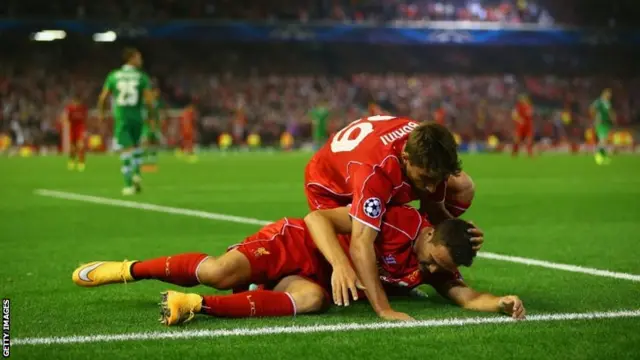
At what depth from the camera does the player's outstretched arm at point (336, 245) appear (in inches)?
210

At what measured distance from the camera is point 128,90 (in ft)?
54.5

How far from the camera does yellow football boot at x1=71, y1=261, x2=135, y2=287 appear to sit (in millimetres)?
6109

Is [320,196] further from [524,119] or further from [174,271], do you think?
[524,119]

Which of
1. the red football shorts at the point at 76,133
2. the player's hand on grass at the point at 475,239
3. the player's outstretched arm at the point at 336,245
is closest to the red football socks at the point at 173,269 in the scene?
the player's outstretched arm at the point at 336,245

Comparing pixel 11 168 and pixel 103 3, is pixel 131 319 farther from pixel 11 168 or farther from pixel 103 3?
pixel 103 3

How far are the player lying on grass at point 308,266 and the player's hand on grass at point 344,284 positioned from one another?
291mm

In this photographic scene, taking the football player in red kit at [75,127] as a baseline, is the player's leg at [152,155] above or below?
below

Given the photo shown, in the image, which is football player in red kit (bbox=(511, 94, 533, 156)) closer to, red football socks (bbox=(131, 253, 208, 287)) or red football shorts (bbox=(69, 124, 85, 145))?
red football shorts (bbox=(69, 124, 85, 145))

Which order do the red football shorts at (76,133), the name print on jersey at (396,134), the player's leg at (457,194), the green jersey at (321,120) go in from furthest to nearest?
the green jersey at (321,120) → the red football shorts at (76,133) → the player's leg at (457,194) → the name print on jersey at (396,134)

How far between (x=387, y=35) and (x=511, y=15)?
316 inches

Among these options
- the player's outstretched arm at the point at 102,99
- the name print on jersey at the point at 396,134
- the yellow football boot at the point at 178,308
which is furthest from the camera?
the player's outstretched arm at the point at 102,99

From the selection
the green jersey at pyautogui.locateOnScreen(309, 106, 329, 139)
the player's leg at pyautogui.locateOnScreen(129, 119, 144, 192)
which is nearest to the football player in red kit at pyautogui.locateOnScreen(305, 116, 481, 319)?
the player's leg at pyautogui.locateOnScreen(129, 119, 144, 192)

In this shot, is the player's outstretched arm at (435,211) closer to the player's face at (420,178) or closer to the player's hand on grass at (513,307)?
the player's face at (420,178)

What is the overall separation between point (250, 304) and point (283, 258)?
501 millimetres
